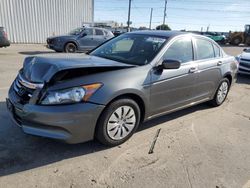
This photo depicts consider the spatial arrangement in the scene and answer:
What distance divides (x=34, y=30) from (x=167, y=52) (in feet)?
58.8

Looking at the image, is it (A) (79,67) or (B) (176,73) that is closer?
(A) (79,67)

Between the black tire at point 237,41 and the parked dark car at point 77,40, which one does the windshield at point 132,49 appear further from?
the black tire at point 237,41

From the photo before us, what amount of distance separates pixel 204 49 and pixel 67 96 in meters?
3.06

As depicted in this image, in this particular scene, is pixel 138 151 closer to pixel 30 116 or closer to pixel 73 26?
pixel 30 116

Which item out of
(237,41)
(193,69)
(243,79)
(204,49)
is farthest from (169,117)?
(237,41)

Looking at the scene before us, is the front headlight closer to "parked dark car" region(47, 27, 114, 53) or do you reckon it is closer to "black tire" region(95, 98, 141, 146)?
"black tire" region(95, 98, 141, 146)

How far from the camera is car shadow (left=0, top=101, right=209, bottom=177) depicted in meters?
2.94

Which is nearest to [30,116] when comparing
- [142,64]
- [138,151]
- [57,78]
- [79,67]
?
[57,78]

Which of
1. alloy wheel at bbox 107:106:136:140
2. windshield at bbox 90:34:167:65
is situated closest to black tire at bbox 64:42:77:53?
windshield at bbox 90:34:167:65

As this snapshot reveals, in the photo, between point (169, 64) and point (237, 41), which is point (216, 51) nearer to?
point (169, 64)

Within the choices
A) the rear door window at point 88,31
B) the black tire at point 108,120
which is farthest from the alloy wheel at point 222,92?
the rear door window at point 88,31

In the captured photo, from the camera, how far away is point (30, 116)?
2.91 m

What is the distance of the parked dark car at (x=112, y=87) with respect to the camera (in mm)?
2904

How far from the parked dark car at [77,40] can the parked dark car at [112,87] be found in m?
9.70
